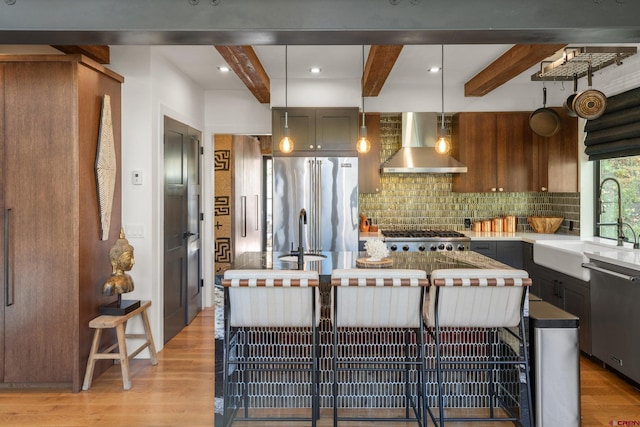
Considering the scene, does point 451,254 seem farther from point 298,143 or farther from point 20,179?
point 20,179

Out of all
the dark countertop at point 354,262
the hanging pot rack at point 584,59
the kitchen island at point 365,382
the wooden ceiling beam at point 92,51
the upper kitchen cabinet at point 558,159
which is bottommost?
the kitchen island at point 365,382

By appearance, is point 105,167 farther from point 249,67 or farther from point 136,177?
point 249,67

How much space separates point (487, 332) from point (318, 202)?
105 inches

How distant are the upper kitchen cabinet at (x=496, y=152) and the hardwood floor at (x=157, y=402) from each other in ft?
7.39

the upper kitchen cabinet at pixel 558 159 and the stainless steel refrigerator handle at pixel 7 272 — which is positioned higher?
the upper kitchen cabinet at pixel 558 159

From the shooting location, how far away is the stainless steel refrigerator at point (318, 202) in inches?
203

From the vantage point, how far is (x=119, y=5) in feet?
7.29

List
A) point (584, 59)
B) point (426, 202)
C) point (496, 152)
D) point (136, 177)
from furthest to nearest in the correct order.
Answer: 1. point (426, 202)
2. point (496, 152)
3. point (136, 177)
4. point (584, 59)

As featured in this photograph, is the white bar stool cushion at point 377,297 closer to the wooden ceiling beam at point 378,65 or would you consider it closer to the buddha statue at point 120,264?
the buddha statue at point 120,264

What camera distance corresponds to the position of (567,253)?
4.06 m

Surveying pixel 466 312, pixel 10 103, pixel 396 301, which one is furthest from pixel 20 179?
pixel 466 312

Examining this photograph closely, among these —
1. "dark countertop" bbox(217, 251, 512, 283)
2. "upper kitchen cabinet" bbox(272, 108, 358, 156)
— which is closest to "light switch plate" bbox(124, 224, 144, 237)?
"dark countertop" bbox(217, 251, 512, 283)

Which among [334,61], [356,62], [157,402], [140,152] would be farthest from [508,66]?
[157,402]

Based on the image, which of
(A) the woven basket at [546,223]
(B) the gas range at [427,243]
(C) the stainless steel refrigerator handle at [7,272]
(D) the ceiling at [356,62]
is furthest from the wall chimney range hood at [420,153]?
(C) the stainless steel refrigerator handle at [7,272]
